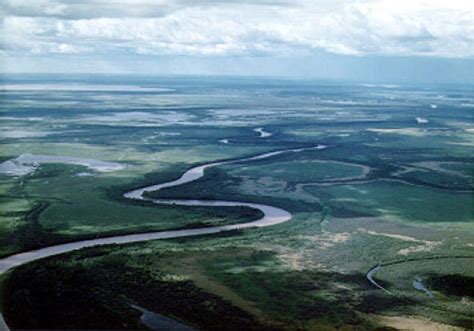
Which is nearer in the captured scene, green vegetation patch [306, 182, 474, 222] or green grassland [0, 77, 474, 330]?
green grassland [0, 77, 474, 330]

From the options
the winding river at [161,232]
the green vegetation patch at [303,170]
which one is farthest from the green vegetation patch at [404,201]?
the winding river at [161,232]

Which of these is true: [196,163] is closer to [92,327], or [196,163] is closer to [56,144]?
[56,144]

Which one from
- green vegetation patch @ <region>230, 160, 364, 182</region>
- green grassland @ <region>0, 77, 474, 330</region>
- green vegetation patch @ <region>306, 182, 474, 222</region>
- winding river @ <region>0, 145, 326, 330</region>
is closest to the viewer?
green grassland @ <region>0, 77, 474, 330</region>

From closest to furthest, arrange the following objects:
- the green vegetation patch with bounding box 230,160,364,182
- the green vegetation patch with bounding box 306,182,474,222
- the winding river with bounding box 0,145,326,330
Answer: the winding river with bounding box 0,145,326,330 < the green vegetation patch with bounding box 306,182,474,222 < the green vegetation patch with bounding box 230,160,364,182

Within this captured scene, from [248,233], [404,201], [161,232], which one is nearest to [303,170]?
[404,201]

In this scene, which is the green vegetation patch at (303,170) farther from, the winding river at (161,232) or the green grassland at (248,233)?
the winding river at (161,232)

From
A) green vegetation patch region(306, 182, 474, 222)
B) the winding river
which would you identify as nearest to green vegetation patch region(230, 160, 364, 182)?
green vegetation patch region(306, 182, 474, 222)

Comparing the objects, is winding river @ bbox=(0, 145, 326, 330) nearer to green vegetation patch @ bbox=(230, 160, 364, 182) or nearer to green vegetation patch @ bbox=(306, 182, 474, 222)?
green vegetation patch @ bbox=(230, 160, 364, 182)

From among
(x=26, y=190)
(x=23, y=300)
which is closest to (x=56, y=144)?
(x=26, y=190)

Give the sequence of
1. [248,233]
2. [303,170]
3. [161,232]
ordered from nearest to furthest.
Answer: [248,233], [161,232], [303,170]

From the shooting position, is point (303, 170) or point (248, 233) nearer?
point (248, 233)

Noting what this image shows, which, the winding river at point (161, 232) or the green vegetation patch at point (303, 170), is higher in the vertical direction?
the green vegetation patch at point (303, 170)

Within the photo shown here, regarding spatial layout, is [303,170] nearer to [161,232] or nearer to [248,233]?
[248,233]
